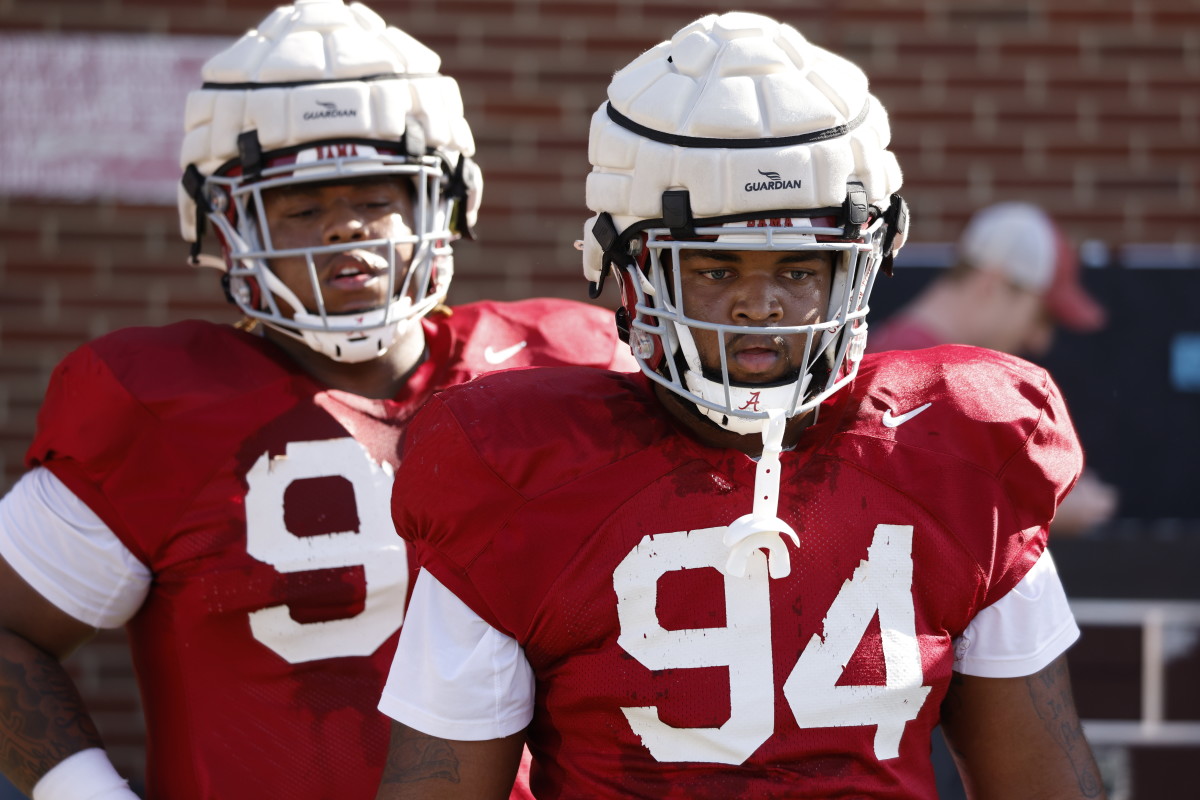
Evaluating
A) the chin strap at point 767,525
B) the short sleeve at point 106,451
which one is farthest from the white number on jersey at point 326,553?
the chin strap at point 767,525

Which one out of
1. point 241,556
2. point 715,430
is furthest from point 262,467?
point 715,430

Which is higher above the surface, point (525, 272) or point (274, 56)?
point (274, 56)

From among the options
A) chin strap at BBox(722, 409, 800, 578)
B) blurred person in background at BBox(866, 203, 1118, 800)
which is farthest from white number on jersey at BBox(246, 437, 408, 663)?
blurred person in background at BBox(866, 203, 1118, 800)

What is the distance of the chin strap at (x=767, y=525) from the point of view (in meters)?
1.78

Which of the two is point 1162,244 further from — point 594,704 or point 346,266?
point 594,704

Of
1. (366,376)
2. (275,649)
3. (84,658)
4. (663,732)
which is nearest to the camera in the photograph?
(663,732)

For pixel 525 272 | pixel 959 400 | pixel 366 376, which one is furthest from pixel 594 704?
pixel 525 272

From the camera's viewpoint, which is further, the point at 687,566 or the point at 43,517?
the point at 43,517

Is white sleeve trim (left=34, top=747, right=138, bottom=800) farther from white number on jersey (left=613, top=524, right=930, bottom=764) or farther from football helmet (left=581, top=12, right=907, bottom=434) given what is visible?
football helmet (left=581, top=12, right=907, bottom=434)

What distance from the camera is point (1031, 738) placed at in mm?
1873

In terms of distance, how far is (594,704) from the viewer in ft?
5.91

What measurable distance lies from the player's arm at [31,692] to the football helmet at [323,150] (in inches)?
21.1

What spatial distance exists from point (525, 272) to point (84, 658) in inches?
64.9

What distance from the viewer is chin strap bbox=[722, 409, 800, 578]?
1775 mm
